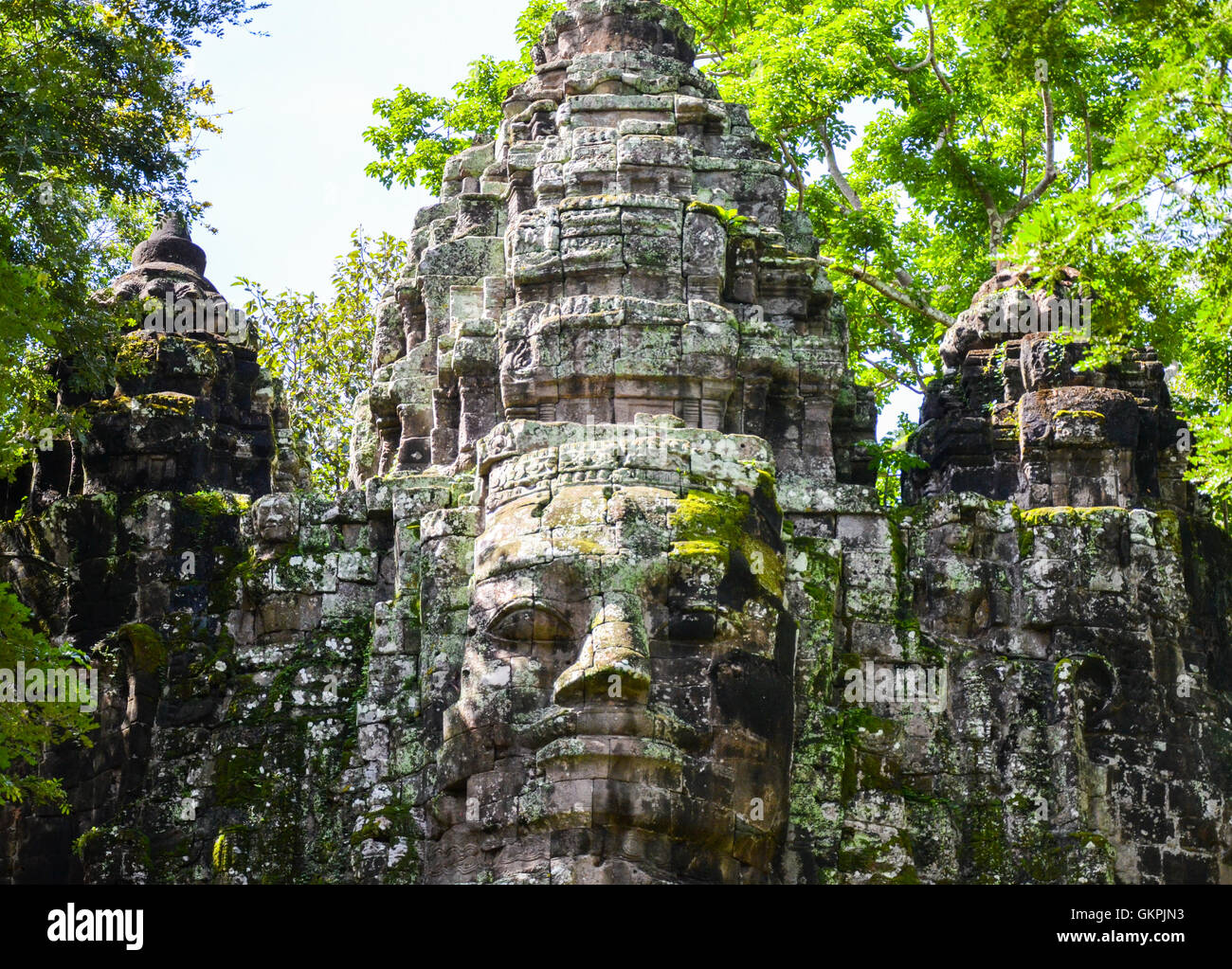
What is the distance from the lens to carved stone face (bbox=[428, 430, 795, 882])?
20.8 meters

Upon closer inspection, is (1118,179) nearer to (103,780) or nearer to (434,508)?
(434,508)

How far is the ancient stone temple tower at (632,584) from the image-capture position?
70.7 feet

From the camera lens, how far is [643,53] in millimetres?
26172

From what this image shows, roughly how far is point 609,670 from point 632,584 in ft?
3.02

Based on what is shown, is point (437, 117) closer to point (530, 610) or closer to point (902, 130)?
point (902, 130)

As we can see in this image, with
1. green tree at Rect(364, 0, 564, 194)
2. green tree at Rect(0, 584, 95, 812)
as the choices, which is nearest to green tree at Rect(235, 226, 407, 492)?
green tree at Rect(364, 0, 564, 194)

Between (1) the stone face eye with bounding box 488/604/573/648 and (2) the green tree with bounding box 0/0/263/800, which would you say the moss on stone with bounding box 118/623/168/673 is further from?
(1) the stone face eye with bounding box 488/604/573/648

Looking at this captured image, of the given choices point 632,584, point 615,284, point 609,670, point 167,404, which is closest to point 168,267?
point 167,404

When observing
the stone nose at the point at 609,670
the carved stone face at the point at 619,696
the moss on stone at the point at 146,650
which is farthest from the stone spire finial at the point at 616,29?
the stone nose at the point at 609,670

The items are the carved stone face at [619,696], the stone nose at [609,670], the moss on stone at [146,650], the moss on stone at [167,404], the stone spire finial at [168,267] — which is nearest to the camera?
the carved stone face at [619,696]

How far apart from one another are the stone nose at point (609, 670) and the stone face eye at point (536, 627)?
1.13 feet

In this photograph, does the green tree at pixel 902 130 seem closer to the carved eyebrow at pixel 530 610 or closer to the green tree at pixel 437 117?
the green tree at pixel 437 117

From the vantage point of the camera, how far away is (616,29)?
2650 centimetres

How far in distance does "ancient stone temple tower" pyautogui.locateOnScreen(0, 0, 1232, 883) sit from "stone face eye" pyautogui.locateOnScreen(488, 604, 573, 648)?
0.09ft
